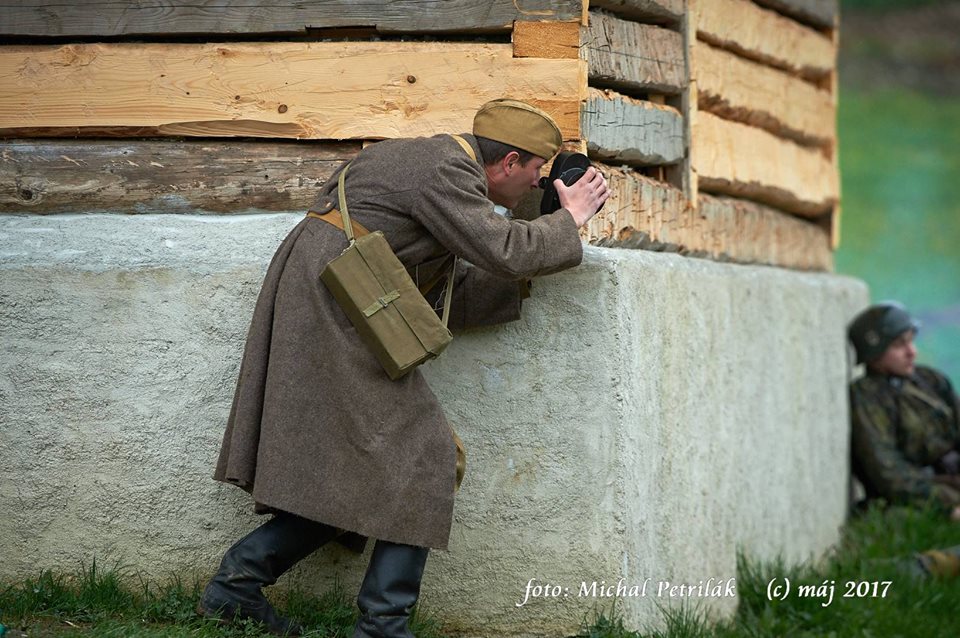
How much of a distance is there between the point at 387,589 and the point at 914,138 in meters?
13.7

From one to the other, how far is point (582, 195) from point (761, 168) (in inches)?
98.8

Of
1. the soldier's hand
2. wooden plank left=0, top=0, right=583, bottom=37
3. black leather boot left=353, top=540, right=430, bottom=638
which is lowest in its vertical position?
black leather boot left=353, top=540, right=430, bottom=638

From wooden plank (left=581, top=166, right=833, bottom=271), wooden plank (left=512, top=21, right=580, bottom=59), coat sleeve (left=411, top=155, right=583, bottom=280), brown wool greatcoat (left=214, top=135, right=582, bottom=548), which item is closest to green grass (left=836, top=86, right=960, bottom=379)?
wooden plank (left=581, top=166, right=833, bottom=271)

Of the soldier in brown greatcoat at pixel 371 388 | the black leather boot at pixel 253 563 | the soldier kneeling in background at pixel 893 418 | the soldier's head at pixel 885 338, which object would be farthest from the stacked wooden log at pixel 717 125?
the black leather boot at pixel 253 563

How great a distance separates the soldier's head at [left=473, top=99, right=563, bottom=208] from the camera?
3754mm

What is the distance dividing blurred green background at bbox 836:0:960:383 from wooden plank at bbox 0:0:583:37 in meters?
10.8

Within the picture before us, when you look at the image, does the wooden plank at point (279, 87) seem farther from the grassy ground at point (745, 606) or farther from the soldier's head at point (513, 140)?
the grassy ground at point (745, 606)

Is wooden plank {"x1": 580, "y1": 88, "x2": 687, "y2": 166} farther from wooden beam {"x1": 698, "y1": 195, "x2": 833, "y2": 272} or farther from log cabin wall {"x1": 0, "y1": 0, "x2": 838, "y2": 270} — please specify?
wooden beam {"x1": 698, "y1": 195, "x2": 833, "y2": 272}

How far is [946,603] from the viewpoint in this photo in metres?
5.48

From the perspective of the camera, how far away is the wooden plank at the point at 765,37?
17.5 feet

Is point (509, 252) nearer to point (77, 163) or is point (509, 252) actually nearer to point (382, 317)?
point (382, 317)

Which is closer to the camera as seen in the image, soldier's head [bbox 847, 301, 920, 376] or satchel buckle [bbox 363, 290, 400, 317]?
satchel buckle [bbox 363, 290, 400, 317]

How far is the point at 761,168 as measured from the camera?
6.05 meters

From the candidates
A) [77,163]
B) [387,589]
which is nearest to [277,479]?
[387,589]
